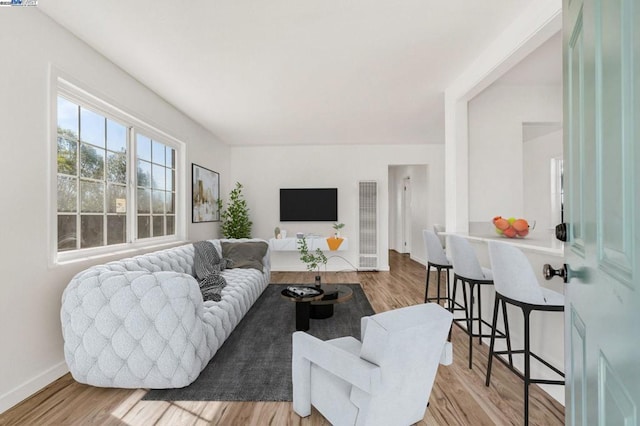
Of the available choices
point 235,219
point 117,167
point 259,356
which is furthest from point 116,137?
point 235,219

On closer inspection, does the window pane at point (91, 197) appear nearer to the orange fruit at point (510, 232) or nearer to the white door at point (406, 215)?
the orange fruit at point (510, 232)

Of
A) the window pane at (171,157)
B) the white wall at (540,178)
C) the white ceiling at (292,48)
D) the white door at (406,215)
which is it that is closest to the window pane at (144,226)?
the window pane at (171,157)

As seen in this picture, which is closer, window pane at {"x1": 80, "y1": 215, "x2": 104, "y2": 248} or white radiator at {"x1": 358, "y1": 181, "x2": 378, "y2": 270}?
window pane at {"x1": 80, "y1": 215, "x2": 104, "y2": 248}

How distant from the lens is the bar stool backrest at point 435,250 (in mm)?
3326

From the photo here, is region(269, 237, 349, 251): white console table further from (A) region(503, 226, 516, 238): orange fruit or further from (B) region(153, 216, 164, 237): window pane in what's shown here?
(A) region(503, 226, 516, 238): orange fruit

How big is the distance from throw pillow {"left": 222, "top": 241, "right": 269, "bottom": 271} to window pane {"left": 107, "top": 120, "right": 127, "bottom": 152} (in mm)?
1874

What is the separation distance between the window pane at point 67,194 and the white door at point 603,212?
3.28 metres

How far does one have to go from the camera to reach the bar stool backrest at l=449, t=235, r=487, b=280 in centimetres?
258

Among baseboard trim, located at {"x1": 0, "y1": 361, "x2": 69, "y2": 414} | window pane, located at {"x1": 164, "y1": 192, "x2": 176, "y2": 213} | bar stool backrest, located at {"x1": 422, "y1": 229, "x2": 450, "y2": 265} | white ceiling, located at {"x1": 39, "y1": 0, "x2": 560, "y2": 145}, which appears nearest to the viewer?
baseboard trim, located at {"x1": 0, "y1": 361, "x2": 69, "y2": 414}

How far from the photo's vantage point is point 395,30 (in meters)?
2.48

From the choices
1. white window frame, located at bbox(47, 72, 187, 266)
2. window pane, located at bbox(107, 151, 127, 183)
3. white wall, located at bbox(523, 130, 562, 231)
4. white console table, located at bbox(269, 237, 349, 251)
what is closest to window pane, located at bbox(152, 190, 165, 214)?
white window frame, located at bbox(47, 72, 187, 266)

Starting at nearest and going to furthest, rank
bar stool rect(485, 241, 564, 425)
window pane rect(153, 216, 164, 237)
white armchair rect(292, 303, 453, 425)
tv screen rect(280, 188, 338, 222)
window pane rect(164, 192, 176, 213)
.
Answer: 1. white armchair rect(292, 303, 453, 425)
2. bar stool rect(485, 241, 564, 425)
3. window pane rect(153, 216, 164, 237)
4. window pane rect(164, 192, 176, 213)
5. tv screen rect(280, 188, 338, 222)

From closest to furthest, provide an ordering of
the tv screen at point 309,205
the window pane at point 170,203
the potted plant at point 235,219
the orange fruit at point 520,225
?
the orange fruit at point 520,225 → the window pane at point 170,203 → the potted plant at point 235,219 → the tv screen at point 309,205

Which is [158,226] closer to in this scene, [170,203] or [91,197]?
[170,203]
